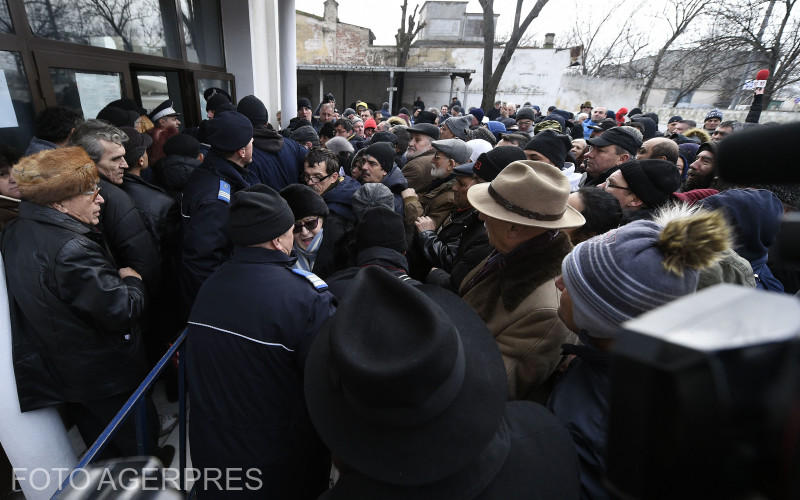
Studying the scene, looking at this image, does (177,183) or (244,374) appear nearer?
(244,374)

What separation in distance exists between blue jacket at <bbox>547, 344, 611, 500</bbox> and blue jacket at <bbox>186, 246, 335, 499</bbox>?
95 cm

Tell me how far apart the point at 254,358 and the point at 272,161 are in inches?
102

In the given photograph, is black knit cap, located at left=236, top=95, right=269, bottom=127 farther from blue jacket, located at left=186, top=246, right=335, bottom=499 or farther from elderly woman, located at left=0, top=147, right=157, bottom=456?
blue jacket, located at left=186, top=246, right=335, bottom=499

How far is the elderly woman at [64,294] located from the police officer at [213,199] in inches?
15.4

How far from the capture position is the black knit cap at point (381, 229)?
2061mm

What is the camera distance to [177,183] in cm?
331

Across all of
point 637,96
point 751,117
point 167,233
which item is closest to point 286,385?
point 167,233

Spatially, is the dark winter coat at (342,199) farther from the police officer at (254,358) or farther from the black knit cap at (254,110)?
the black knit cap at (254,110)

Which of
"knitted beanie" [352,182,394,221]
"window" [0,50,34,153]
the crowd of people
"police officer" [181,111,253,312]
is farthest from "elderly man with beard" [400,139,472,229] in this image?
"window" [0,50,34,153]

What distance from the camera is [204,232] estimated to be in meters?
2.38

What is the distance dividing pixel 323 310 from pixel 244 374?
16.0 inches

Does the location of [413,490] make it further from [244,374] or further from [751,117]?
[751,117]

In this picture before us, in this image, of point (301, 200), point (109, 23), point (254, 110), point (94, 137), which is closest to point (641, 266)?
point (301, 200)

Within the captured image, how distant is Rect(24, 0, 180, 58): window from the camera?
10.8ft
